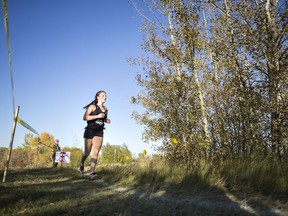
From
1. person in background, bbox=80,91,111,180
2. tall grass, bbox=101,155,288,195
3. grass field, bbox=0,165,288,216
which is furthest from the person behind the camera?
person in background, bbox=80,91,111,180

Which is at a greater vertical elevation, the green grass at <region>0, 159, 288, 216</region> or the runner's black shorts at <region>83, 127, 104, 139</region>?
the runner's black shorts at <region>83, 127, 104, 139</region>

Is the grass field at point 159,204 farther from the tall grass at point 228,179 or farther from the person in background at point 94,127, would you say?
the person in background at point 94,127

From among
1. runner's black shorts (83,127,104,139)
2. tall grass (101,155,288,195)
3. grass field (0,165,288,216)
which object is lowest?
grass field (0,165,288,216)

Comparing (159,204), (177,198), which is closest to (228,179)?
(177,198)

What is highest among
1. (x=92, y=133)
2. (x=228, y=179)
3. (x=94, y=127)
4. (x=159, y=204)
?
(x=94, y=127)

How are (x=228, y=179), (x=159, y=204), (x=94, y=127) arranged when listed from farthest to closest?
(x=94, y=127)
(x=228, y=179)
(x=159, y=204)

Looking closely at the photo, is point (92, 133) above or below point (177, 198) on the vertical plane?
above

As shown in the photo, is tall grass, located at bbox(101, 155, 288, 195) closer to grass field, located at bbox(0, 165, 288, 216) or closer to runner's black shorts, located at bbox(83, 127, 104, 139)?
grass field, located at bbox(0, 165, 288, 216)

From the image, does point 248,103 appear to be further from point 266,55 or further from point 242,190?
point 242,190

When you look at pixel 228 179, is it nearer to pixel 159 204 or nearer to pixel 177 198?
pixel 177 198

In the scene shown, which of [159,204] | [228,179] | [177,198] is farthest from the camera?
[228,179]

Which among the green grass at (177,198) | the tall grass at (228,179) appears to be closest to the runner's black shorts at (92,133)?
the tall grass at (228,179)

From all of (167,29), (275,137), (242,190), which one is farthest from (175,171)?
(167,29)

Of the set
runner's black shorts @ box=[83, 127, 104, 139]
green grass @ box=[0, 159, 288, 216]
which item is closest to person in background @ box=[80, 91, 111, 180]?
runner's black shorts @ box=[83, 127, 104, 139]
